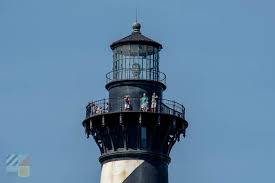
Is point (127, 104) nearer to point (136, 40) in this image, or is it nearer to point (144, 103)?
point (144, 103)

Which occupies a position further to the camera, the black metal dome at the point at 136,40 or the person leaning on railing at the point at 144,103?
the black metal dome at the point at 136,40

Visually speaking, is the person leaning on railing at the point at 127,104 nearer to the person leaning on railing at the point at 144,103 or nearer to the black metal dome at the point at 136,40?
the person leaning on railing at the point at 144,103

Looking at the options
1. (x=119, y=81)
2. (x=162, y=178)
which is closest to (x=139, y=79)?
(x=119, y=81)

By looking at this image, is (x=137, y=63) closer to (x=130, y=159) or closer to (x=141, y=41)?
(x=141, y=41)

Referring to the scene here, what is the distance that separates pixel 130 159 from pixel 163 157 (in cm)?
254

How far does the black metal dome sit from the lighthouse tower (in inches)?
2.7

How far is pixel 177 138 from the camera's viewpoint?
85250 millimetres

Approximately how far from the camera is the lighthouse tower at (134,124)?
82.8m

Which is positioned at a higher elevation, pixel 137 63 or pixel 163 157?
pixel 137 63

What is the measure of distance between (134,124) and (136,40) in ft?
20.7

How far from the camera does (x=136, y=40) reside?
3371 inches

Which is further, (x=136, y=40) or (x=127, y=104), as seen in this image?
(x=136, y=40)

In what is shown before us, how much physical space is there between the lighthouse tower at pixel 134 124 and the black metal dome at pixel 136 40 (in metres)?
0.07

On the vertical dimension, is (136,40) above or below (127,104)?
above
